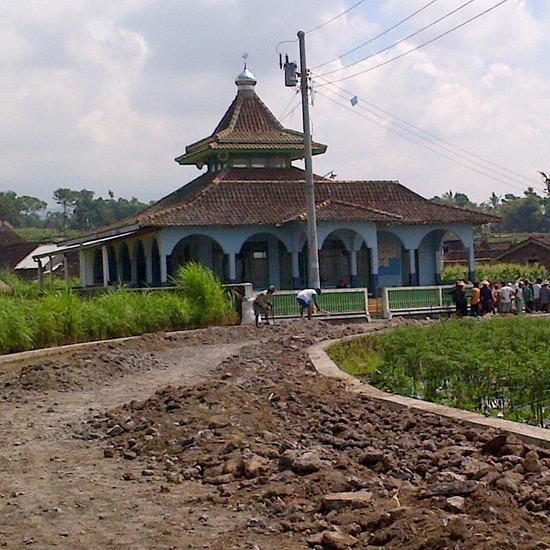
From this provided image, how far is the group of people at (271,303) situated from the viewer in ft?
88.2

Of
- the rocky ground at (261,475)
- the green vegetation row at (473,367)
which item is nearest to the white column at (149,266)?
the green vegetation row at (473,367)

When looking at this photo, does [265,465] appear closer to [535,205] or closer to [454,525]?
[454,525]

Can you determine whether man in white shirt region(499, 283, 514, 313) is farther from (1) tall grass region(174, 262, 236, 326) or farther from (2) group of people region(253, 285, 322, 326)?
(1) tall grass region(174, 262, 236, 326)

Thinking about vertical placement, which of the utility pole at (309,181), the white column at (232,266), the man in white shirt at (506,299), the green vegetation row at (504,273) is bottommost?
the man in white shirt at (506,299)

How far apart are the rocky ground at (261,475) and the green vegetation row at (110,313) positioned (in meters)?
7.23

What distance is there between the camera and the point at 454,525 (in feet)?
18.4

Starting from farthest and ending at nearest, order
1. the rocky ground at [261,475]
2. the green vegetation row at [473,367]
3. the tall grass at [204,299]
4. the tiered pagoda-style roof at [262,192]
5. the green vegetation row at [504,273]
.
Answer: the green vegetation row at [504,273] < the tiered pagoda-style roof at [262,192] < the tall grass at [204,299] < the green vegetation row at [473,367] < the rocky ground at [261,475]

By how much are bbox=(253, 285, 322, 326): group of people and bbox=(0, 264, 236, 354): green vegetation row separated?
0.96 metres

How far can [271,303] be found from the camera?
91.9 feet

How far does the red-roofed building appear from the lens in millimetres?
35594

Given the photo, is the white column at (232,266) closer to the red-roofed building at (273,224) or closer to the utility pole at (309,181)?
the red-roofed building at (273,224)

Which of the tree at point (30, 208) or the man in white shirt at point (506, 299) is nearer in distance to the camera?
the man in white shirt at point (506, 299)

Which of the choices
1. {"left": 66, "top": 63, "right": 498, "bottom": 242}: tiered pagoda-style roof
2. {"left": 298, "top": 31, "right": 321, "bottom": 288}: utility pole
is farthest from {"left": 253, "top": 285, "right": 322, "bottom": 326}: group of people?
{"left": 66, "top": 63, "right": 498, "bottom": 242}: tiered pagoda-style roof

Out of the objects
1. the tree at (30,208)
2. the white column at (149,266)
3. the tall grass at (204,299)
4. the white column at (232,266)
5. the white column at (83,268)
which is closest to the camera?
the tall grass at (204,299)
